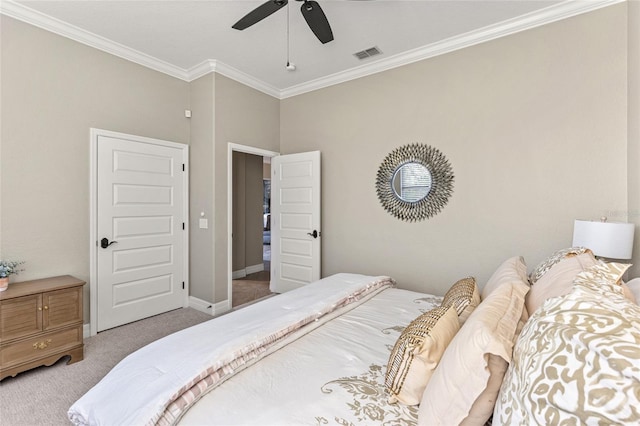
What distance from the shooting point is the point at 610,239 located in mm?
1948

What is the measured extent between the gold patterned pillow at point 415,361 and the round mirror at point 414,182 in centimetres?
219

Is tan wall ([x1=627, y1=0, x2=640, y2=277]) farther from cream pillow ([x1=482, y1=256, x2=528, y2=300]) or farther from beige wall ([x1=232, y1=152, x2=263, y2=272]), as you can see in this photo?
beige wall ([x1=232, y1=152, x2=263, y2=272])

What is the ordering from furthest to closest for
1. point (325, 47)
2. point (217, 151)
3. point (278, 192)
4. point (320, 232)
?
point (278, 192)
point (320, 232)
point (217, 151)
point (325, 47)

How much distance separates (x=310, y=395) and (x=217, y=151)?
3.13 metres

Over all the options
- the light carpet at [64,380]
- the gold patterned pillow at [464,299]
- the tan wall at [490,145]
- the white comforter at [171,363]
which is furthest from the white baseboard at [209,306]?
the gold patterned pillow at [464,299]

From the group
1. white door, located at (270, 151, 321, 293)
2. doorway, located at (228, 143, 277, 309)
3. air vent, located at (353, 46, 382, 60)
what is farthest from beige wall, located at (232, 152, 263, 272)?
air vent, located at (353, 46, 382, 60)

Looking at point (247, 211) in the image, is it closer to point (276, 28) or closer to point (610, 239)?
point (276, 28)

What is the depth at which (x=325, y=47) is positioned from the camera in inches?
126

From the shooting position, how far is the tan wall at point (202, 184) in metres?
3.59

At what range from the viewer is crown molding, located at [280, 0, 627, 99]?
2.48m

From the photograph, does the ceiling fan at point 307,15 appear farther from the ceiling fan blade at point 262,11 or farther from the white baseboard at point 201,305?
the white baseboard at point 201,305

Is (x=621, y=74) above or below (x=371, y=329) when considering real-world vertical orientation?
above

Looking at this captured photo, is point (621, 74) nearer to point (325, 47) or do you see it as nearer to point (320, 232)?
point (325, 47)

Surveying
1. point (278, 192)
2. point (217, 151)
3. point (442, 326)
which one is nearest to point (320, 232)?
point (278, 192)
